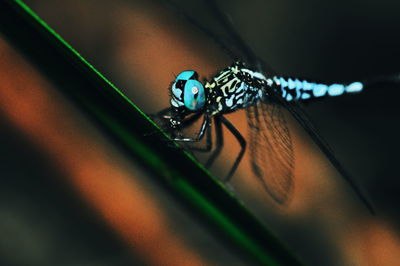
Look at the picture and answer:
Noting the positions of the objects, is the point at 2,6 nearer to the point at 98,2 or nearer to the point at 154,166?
the point at 154,166

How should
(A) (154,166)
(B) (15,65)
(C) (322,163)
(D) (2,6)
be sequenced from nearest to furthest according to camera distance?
1. (D) (2,6)
2. (A) (154,166)
3. (B) (15,65)
4. (C) (322,163)

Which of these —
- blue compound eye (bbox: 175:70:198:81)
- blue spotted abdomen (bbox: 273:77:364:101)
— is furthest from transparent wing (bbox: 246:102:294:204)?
blue compound eye (bbox: 175:70:198:81)

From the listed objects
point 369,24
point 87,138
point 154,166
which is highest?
point 369,24

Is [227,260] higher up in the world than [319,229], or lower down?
lower down

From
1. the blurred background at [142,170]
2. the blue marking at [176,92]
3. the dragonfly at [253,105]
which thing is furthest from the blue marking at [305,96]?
the blue marking at [176,92]

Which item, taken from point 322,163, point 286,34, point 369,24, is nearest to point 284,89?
point 322,163

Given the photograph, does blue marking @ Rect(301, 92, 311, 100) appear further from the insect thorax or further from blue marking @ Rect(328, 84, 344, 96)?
the insect thorax

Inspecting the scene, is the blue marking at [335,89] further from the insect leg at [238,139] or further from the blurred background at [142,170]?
the insect leg at [238,139]
